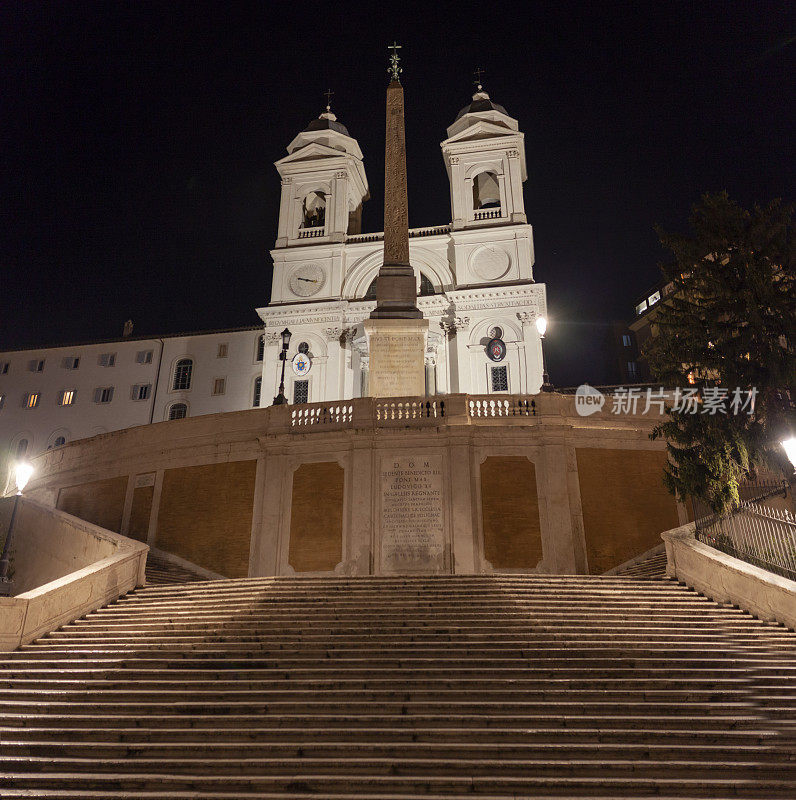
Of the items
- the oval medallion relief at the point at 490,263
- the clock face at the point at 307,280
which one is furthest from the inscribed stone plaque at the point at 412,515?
the clock face at the point at 307,280

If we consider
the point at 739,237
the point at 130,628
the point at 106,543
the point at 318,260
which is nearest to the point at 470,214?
the point at 318,260

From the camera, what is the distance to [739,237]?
1556cm

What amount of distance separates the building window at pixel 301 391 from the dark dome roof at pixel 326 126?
622 inches

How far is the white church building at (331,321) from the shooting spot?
33.5m

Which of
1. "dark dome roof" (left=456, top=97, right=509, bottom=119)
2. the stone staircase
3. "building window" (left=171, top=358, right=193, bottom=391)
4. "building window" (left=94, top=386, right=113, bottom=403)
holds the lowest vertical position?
the stone staircase

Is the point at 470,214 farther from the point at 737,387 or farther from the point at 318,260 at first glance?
the point at 737,387

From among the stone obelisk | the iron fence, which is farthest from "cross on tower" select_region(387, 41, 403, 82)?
the iron fence

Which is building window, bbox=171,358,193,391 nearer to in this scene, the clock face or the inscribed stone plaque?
the clock face

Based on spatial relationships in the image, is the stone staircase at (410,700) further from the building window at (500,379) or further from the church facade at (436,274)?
the church facade at (436,274)

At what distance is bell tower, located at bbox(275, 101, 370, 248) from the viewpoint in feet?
123

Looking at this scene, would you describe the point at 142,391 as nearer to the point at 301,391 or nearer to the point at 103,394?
the point at 103,394

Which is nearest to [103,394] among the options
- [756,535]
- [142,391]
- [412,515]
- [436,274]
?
[142,391]

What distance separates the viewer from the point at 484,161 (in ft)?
121

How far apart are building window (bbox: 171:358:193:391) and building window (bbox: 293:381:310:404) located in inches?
411
